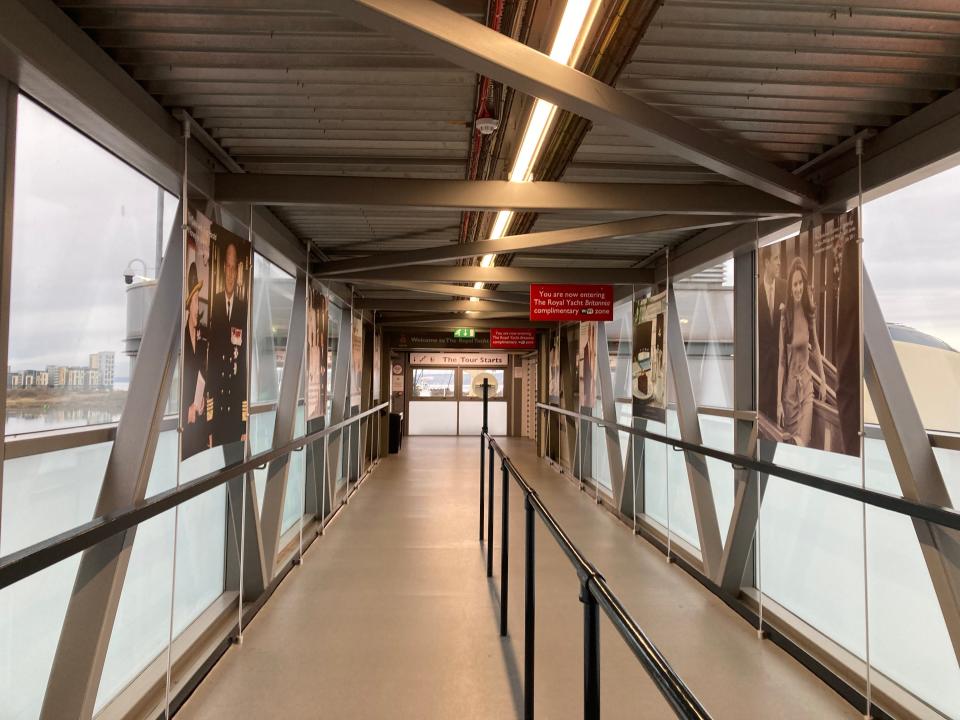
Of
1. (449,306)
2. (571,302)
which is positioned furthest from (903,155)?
(449,306)

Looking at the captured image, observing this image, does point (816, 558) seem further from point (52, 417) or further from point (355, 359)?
point (355, 359)

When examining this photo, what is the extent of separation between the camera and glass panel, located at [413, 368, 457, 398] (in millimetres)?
16828

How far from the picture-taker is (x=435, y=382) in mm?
16859

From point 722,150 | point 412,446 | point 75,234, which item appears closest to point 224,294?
point 75,234

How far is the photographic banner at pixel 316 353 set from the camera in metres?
5.27

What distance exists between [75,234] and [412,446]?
37.9 feet

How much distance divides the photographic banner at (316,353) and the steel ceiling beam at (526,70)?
3.53 m

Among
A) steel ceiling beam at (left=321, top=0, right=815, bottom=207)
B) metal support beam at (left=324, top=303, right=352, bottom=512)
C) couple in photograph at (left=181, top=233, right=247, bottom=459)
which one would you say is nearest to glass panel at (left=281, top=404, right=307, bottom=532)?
metal support beam at (left=324, top=303, right=352, bottom=512)

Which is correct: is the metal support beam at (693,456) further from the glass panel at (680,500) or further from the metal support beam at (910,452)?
the metal support beam at (910,452)

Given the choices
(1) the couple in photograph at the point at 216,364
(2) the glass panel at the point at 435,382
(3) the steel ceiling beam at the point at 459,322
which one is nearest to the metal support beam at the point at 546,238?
(1) the couple in photograph at the point at 216,364

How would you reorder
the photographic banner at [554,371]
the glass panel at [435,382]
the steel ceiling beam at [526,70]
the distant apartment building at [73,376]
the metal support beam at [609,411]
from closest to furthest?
1. the steel ceiling beam at [526,70]
2. the distant apartment building at [73,376]
3. the metal support beam at [609,411]
4. the photographic banner at [554,371]
5. the glass panel at [435,382]

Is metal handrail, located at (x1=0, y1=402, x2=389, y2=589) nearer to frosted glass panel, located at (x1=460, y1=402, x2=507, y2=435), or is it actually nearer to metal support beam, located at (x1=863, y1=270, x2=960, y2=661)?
metal support beam, located at (x1=863, y1=270, x2=960, y2=661)

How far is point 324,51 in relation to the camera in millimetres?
2305

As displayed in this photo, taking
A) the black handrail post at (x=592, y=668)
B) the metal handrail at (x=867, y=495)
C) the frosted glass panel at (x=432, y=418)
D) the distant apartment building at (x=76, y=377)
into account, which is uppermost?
the distant apartment building at (x=76, y=377)
